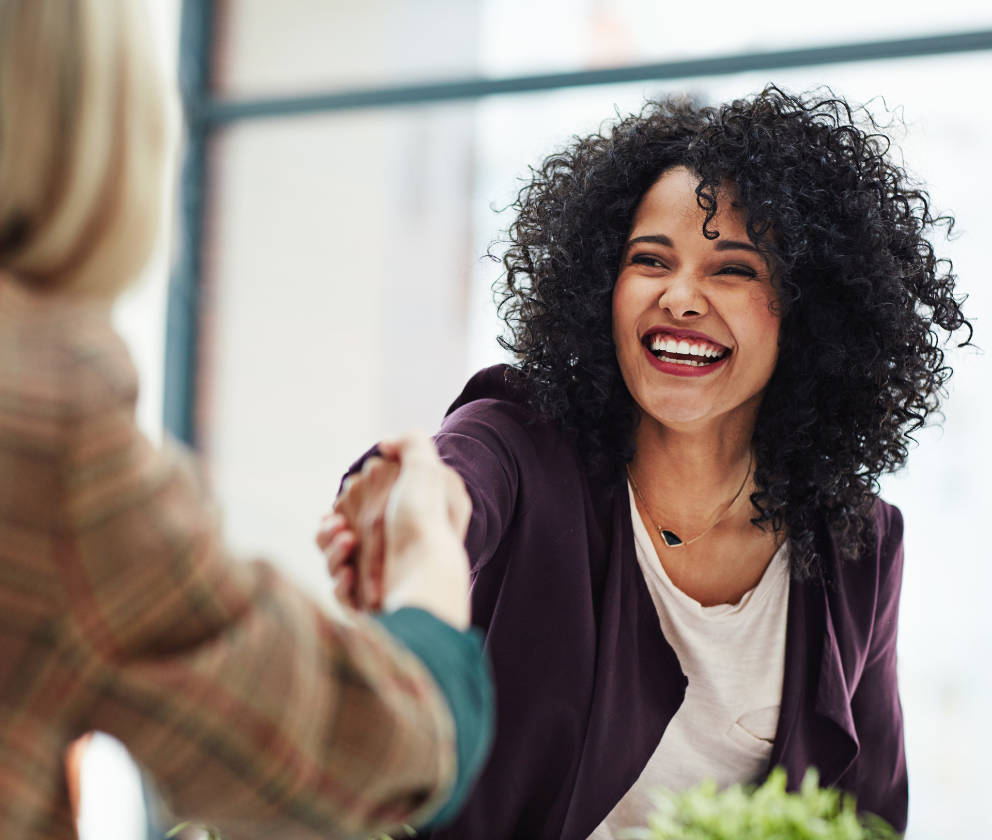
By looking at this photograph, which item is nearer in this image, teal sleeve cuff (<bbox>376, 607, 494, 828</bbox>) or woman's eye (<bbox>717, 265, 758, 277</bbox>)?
teal sleeve cuff (<bbox>376, 607, 494, 828</bbox>)

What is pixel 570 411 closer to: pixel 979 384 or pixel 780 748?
pixel 780 748

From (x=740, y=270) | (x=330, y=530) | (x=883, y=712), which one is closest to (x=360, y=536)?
(x=330, y=530)

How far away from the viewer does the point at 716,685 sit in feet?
5.38

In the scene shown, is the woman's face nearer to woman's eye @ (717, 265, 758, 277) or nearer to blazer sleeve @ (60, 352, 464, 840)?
woman's eye @ (717, 265, 758, 277)

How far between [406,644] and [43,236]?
15.2 inches

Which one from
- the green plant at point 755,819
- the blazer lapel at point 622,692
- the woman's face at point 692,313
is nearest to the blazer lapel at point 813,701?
the blazer lapel at point 622,692

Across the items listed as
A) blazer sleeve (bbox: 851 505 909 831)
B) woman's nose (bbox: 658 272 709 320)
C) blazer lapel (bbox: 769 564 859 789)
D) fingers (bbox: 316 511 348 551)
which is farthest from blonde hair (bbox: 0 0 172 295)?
blazer sleeve (bbox: 851 505 909 831)

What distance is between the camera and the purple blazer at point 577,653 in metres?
1.52

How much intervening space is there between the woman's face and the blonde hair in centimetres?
102

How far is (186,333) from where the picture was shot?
3598 mm

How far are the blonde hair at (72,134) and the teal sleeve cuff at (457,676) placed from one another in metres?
0.35

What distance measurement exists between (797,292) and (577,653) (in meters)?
0.64

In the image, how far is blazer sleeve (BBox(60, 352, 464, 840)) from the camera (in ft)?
2.29

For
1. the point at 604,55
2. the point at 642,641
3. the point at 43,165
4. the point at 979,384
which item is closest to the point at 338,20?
the point at 604,55
